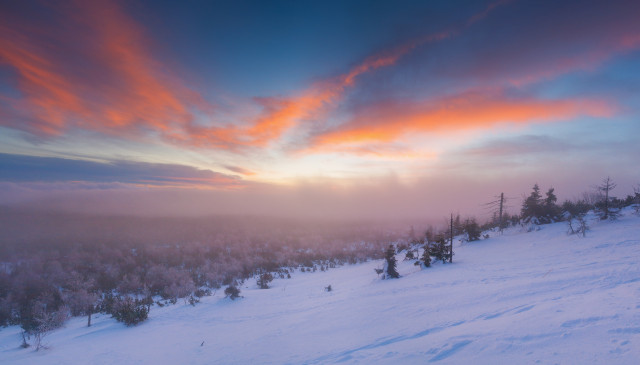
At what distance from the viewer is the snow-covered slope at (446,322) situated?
4371 millimetres

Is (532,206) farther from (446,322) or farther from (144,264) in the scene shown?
(144,264)

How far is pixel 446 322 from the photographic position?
6410 mm

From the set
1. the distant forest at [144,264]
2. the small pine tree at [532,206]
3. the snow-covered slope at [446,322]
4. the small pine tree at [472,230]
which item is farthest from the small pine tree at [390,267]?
the small pine tree at [532,206]

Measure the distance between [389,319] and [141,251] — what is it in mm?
65999

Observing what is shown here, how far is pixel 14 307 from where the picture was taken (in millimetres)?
25812

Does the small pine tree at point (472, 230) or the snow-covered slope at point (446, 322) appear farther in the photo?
the small pine tree at point (472, 230)

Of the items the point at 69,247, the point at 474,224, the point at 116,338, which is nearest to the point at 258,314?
the point at 116,338

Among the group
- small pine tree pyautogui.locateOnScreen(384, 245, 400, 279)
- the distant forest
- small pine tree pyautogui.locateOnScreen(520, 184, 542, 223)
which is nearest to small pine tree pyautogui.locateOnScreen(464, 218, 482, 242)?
→ the distant forest

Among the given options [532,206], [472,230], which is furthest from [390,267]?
[532,206]

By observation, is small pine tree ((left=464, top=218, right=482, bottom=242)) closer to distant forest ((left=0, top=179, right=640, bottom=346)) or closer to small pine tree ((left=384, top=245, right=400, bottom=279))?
distant forest ((left=0, top=179, right=640, bottom=346))

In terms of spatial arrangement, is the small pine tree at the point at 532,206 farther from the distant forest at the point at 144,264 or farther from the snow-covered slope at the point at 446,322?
the snow-covered slope at the point at 446,322

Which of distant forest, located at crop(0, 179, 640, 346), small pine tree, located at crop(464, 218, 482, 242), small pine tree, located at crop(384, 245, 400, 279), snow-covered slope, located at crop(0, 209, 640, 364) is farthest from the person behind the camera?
small pine tree, located at crop(464, 218, 482, 242)

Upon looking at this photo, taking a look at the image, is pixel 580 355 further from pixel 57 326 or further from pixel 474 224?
pixel 57 326

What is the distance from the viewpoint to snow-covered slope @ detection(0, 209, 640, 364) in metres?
4.37
